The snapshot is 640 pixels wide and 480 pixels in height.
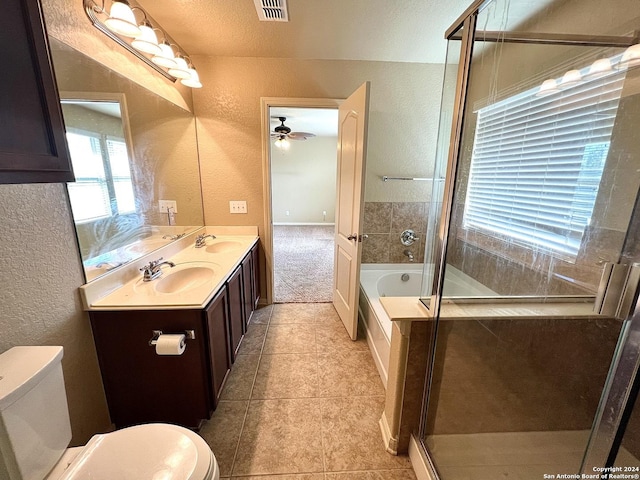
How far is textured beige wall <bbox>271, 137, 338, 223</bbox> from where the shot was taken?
23.7 feet

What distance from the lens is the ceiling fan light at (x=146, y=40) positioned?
1.46 metres

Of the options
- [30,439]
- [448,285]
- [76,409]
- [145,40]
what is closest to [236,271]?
[76,409]

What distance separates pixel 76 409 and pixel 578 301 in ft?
7.34

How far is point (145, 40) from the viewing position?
4.88ft

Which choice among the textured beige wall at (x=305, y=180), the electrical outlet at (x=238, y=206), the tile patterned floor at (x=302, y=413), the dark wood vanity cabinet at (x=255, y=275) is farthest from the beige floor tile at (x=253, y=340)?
the textured beige wall at (x=305, y=180)

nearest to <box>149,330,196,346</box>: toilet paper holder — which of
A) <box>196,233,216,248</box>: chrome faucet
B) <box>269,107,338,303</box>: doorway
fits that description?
<box>196,233,216,248</box>: chrome faucet

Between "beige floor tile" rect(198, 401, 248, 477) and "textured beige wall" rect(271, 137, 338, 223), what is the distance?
20.0 feet

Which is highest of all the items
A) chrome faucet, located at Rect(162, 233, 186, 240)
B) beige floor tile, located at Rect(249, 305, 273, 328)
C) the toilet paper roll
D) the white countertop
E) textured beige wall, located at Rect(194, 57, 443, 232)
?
textured beige wall, located at Rect(194, 57, 443, 232)

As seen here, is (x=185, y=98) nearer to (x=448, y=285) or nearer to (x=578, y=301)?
Result: (x=448, y=285)

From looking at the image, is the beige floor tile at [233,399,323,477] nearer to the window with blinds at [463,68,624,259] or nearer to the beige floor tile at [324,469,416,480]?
the beige floor tile at [324,469,416,480]

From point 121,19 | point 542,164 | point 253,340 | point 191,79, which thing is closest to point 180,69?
point 191,79

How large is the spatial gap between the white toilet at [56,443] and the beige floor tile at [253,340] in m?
1.20

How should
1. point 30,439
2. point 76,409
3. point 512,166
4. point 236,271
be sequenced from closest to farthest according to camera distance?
1. point 30,439
2. point 76,409
3. point 512,166
4. point 236,271

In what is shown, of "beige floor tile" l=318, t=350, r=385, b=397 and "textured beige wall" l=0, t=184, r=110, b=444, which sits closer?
"textured beige wall" l=0, t=184, r=110, b=444
